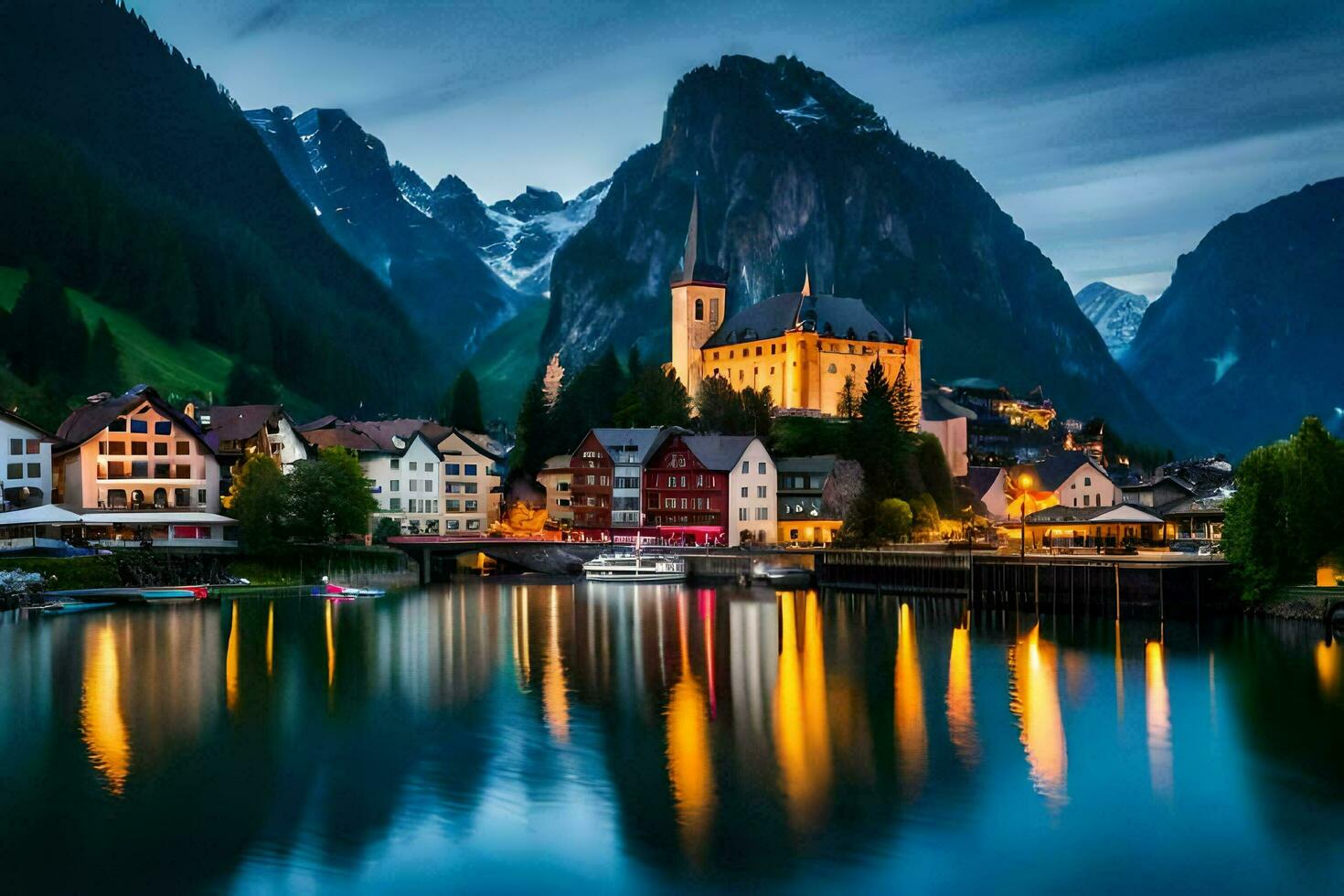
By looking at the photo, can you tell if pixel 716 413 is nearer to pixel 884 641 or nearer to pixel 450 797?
pixel 884 641

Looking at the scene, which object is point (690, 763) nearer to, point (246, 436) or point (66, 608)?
point (66, 608)

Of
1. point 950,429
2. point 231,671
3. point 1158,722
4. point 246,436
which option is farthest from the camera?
point 950,429

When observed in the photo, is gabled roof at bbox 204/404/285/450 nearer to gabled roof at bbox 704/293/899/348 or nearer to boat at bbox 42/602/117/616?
boat at bbox 42/602/117/616

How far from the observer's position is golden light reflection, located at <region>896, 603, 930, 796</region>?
3972cm

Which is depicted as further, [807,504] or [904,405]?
[904,405]

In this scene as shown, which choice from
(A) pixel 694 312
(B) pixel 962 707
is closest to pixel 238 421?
(A) pixel 694 312

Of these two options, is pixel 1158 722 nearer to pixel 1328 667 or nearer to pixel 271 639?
pixel 1328 667

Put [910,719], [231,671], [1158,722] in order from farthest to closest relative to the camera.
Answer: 1. [231,671]
2. [910,719]
3. [1158,722]

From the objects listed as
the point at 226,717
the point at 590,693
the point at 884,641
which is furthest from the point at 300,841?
the point at 884,641

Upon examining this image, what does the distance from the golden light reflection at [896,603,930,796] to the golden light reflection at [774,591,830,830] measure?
223cm

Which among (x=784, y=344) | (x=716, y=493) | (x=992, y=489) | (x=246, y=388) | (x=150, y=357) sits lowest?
(x=716, y=493)

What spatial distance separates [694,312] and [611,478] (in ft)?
175

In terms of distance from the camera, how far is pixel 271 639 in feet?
221

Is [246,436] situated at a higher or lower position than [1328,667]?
higher
